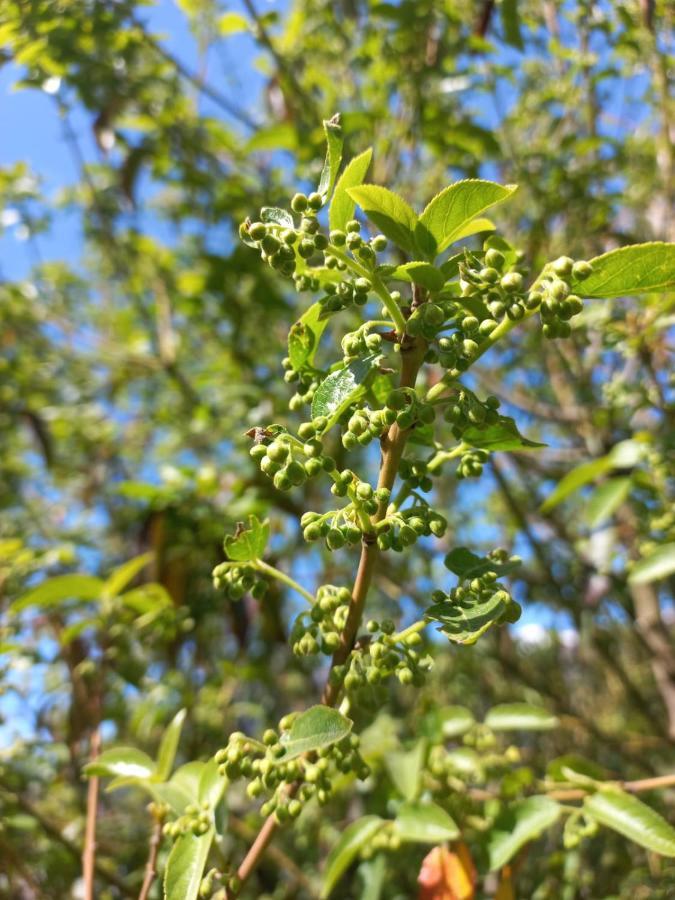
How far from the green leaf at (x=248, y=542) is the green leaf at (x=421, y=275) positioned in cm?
31

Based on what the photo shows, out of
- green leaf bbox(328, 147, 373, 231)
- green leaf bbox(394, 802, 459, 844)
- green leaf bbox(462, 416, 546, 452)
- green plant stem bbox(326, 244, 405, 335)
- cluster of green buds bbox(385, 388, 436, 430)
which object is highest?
green leaf bbox(328, 147, 373, 231)

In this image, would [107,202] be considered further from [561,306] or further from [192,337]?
[561,306]

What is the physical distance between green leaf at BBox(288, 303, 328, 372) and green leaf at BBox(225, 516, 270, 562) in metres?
0.19

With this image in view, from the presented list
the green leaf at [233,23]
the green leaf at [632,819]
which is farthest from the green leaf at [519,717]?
the green leaf at [233,23]

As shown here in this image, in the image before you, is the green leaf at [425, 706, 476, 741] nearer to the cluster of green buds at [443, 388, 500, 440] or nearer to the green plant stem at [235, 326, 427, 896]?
the green plant stem at [235, 326, 427, 896]

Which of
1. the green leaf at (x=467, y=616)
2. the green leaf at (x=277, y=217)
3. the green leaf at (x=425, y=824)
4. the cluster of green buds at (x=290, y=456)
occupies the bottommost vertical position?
the green leaf at (x=425, y=824)

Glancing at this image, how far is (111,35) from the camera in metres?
2.25

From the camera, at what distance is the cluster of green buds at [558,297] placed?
0.71 metres

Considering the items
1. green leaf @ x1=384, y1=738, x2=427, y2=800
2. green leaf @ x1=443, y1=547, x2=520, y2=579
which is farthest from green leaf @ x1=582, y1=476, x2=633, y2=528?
green leaf @ x1=443, y1=547, x2=520, y2=579

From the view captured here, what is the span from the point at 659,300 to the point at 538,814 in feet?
3.57

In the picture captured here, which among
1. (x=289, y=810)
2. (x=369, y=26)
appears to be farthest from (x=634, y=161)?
(x=289, y=810)

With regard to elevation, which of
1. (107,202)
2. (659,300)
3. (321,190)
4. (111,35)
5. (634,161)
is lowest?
(321,190)

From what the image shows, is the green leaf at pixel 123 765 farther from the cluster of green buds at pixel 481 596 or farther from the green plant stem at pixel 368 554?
the cluster of green buds at pixel 481 596

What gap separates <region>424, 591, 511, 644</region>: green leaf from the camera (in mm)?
690
